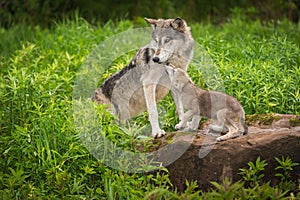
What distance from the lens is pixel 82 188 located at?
17.3 ft

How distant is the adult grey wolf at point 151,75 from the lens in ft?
19.4

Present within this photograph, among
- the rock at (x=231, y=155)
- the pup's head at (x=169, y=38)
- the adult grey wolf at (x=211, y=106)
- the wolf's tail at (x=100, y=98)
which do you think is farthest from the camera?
the wolf's tail at (x=100, y=98)

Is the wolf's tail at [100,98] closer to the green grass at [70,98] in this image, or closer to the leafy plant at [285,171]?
the green grass at [70,98]

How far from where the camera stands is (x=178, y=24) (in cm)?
600

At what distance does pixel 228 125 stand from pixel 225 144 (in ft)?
0.63

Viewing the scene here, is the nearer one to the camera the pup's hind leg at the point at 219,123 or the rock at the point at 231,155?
the rock at the point at 231,155

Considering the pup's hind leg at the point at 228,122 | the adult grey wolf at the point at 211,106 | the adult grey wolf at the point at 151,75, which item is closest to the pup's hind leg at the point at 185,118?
the adult grey wolf at the point at 211,106

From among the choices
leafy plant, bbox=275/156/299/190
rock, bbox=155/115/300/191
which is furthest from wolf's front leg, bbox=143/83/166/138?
leafy plant, bbox=275/156/299/190

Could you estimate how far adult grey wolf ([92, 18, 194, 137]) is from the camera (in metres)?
5.90

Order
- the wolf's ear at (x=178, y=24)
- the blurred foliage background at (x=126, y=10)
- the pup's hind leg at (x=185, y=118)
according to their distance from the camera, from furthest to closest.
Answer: the blurred foliage background at (x=126, y=10) < the wolf's ear at (x=178, y=24) < the pup's hind leg at (x=185, y=118)

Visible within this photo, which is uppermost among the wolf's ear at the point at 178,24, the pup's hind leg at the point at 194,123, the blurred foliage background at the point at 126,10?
the wolf's ear at the point at 178,24

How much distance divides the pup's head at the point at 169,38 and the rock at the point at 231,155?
99 cm

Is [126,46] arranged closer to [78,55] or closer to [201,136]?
[78,55]

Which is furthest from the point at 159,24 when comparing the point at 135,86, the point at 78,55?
the point at 78,55
